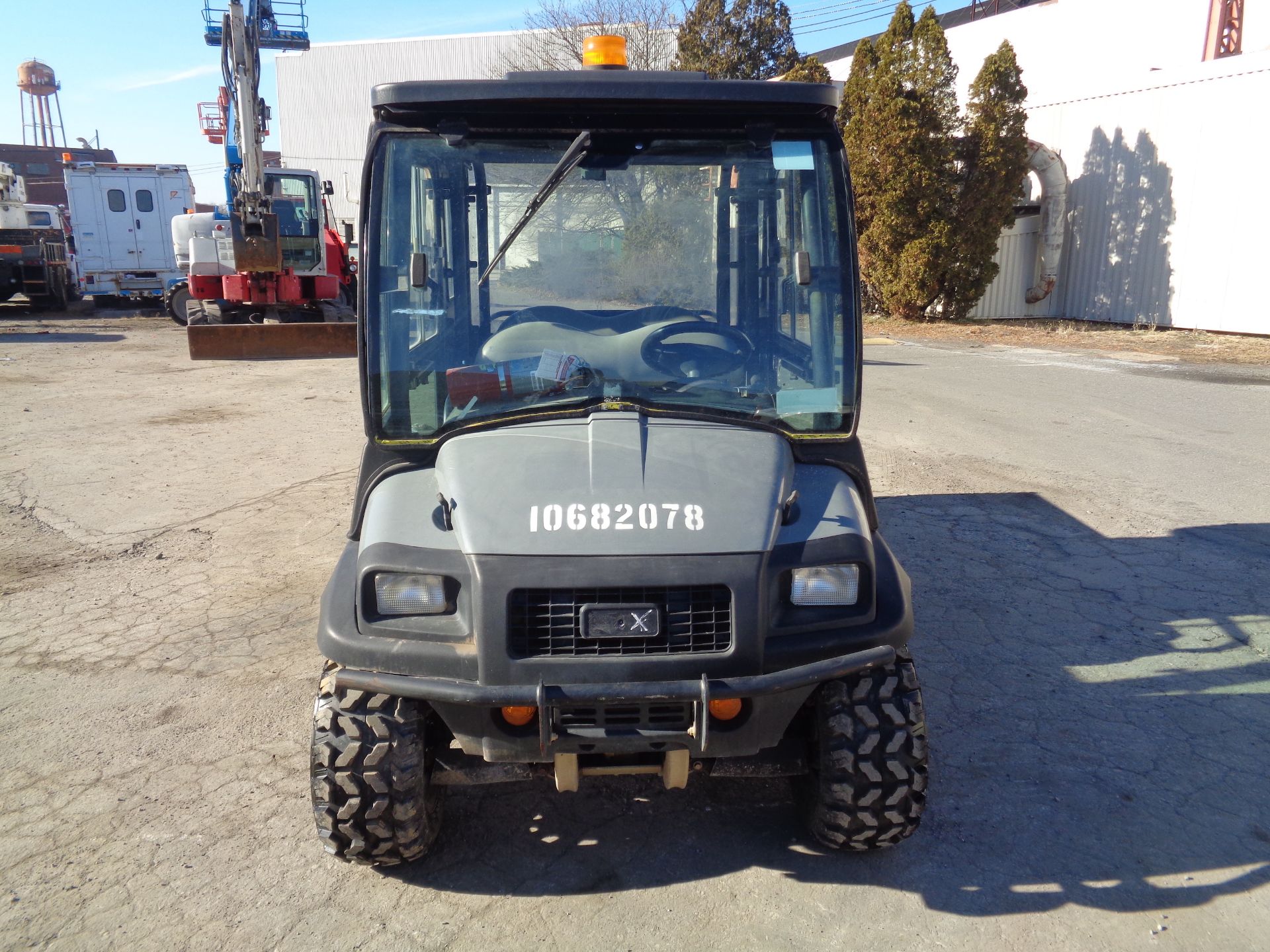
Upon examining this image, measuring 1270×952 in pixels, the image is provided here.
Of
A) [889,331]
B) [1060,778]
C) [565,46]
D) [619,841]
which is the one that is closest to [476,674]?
[619,841]

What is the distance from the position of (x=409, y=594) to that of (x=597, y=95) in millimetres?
1554

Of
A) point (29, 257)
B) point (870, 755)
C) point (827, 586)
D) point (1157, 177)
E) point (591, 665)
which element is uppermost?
point (1157, 177)

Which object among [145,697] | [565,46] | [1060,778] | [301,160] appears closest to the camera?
[1060,778]

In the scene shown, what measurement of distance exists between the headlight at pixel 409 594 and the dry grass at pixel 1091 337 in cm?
1420

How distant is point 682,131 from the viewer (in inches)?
116

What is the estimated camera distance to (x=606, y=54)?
10.4ft

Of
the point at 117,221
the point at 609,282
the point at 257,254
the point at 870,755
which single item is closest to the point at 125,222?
the point at 117,221

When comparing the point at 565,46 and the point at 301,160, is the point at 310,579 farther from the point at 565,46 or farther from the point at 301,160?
the point at 301,160

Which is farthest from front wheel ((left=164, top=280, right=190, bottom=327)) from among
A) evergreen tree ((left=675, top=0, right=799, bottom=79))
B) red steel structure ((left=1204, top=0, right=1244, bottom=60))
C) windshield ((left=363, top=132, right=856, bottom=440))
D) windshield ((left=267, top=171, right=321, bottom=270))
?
red steel structure ((left=1204, top=0, right=1244, bottom=60))

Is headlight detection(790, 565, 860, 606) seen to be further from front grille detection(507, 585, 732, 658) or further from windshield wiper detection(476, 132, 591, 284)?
windshield wiper detection(476, 132, 591, 284)

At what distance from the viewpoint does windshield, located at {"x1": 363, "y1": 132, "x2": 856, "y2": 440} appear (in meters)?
3.03

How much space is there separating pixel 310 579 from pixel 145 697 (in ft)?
4.61

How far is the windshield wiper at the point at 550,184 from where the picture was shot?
2.92 metres

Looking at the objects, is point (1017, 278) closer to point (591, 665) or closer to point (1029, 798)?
point (1029, 798)
